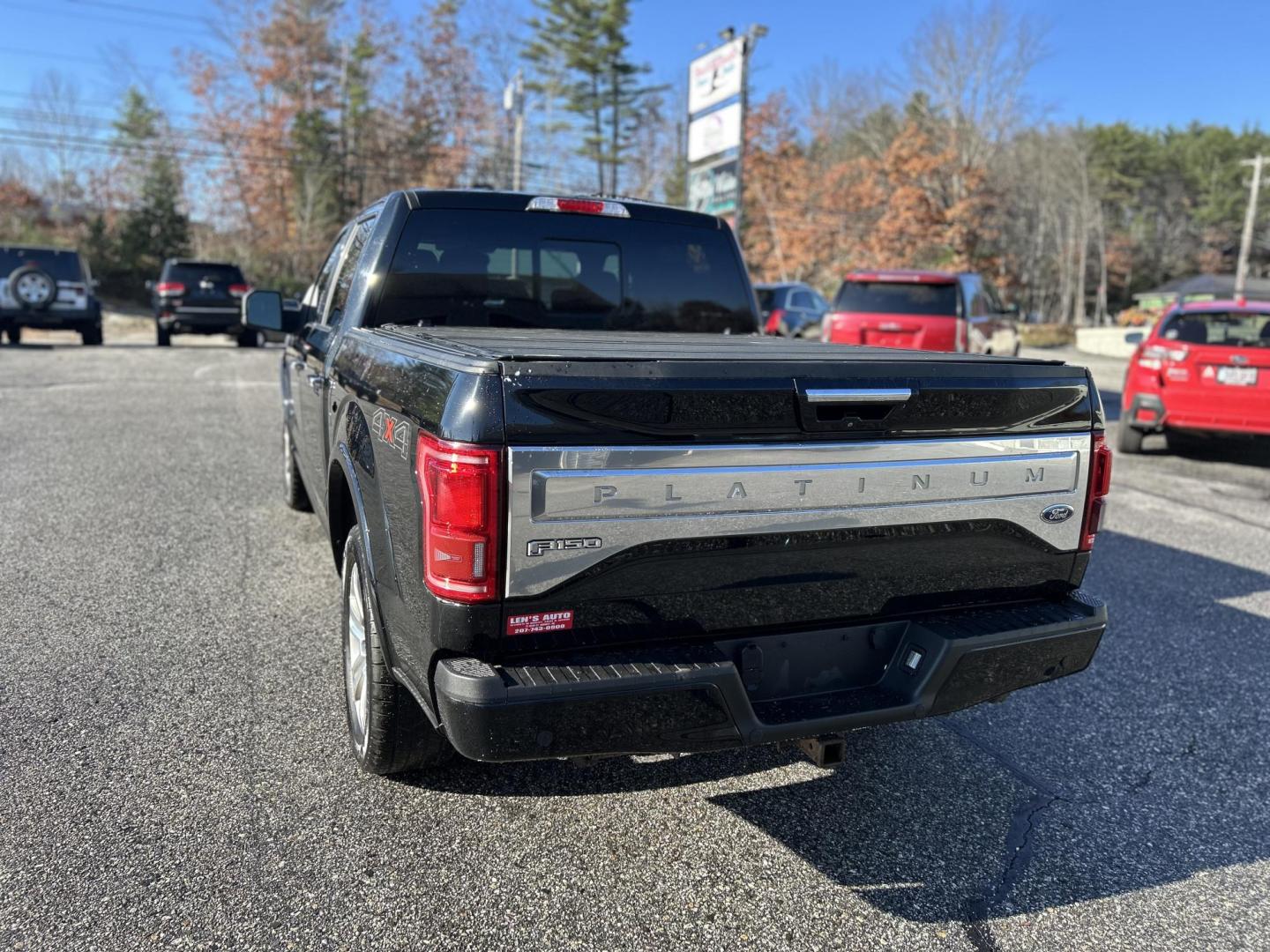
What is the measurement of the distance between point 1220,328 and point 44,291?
20.0 meters

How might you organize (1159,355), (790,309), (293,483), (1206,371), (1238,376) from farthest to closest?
(790,309) < (1159,355) < (1206,371) < (1238,376) < (293,483)

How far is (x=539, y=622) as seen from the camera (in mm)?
2311

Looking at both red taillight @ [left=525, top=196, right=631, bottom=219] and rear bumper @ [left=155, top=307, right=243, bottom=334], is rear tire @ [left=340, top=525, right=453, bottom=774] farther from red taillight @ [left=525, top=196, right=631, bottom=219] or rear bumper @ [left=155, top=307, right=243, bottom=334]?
rear bumper @ [left=155, top=307, right=243, bottom=334]

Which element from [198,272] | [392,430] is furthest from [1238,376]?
[198,272]

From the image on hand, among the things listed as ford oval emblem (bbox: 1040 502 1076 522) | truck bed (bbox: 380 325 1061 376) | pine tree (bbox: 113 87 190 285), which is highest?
pine tree (bbox: 113 87 190 285)

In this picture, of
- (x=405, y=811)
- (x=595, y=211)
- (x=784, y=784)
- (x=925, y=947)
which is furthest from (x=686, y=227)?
(x=925, y=947)

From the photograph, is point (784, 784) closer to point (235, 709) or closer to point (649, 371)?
point (649, 371)

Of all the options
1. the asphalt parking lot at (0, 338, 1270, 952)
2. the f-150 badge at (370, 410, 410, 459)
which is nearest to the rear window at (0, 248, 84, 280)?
the asphalt parking lot at (0, 338, 1270, 952)

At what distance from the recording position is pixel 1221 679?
4266 millimetres

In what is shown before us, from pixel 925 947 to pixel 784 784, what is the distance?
839 millimetres

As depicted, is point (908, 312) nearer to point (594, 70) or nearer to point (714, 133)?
point (714, 133)

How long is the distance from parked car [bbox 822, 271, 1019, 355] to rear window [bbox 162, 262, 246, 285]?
14580 mm

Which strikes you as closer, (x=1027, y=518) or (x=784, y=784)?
(x=1027, y=518)

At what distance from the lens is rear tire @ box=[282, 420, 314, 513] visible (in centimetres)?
630
